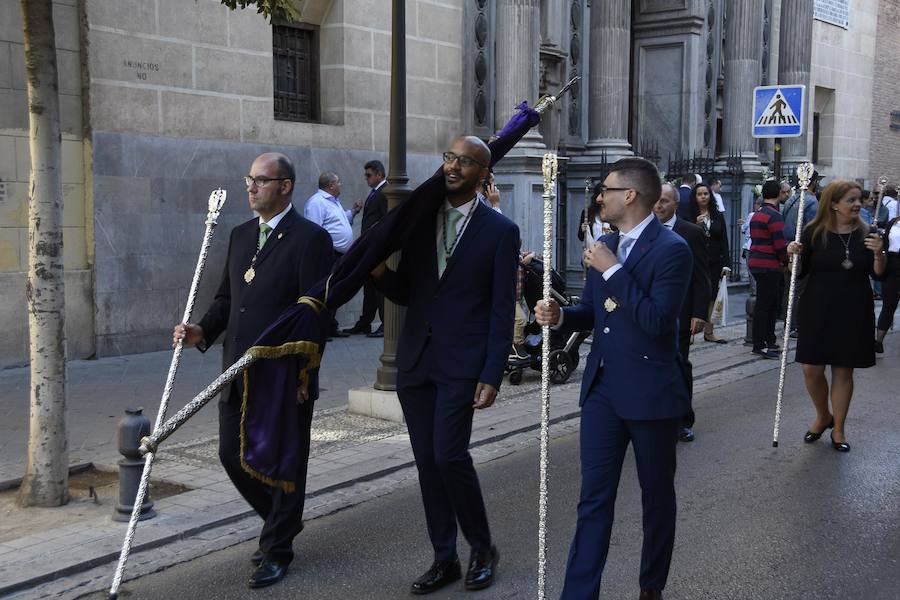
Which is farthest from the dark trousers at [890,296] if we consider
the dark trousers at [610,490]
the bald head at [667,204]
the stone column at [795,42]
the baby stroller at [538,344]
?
the stone column at [795,42]

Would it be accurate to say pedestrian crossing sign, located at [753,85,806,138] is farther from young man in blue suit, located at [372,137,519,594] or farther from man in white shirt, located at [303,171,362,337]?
young man in blue suit, located at [372,137,519,594]

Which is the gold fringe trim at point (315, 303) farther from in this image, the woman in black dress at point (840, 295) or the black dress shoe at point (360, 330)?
Result: the black dress shoe at point (360, 330)

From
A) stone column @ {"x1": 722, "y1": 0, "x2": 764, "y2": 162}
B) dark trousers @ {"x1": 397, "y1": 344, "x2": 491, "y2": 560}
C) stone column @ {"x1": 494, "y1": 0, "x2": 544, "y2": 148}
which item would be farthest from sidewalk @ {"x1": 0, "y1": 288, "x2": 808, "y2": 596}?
stone column @ {"x1": 722, "y1": 0, "x2": 764, "y2": 162}

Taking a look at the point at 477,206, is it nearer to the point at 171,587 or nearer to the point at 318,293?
the point at 318,293

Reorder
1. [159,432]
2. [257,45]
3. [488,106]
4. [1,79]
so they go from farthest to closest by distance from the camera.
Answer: [488,106] < [257,45] < [1,79] < [159,432]

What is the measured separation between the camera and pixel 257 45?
1284cm

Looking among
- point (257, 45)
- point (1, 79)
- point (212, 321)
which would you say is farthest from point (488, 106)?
point (212, 321)

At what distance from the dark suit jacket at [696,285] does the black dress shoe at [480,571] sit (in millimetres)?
3228

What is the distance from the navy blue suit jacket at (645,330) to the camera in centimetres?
425

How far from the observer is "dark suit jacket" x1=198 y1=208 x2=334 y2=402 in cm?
511

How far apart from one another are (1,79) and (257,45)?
3341mm

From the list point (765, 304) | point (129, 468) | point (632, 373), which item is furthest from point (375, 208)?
point (632, 373)

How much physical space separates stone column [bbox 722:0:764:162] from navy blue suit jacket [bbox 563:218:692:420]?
18816mm

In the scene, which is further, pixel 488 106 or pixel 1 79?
pixel 488 106
